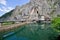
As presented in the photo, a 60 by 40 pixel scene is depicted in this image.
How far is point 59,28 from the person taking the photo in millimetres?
35719

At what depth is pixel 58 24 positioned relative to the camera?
36.0 meters

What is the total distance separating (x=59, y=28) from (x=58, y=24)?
36.2 inches
